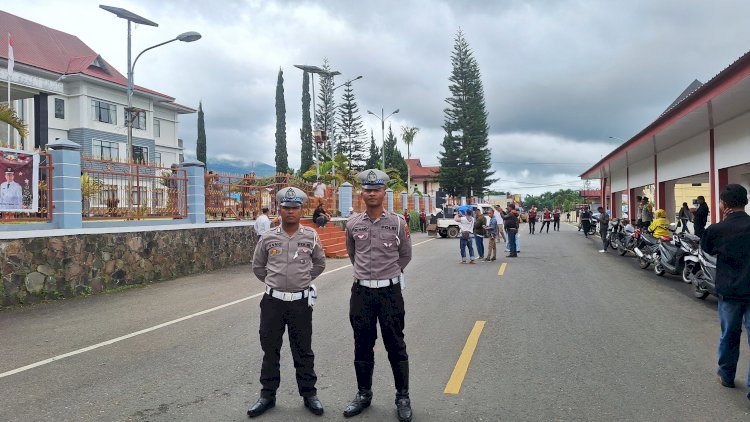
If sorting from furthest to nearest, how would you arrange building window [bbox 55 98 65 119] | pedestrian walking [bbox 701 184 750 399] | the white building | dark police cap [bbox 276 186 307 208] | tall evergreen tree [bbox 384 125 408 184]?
tall evergreen tree [bbox 384 125 408 184] → building window [bbox 55 98 65 119] → the white building → pedestrian walking [bbox 701 184 750 399] → dark police cap [bbox 276 186 307 208]

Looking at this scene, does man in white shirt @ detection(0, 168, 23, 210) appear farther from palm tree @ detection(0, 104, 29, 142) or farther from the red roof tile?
the red roof tile

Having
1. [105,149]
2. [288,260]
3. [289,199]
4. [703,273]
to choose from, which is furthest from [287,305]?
[105,149]

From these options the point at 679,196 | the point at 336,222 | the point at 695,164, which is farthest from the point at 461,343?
the point at 679,196

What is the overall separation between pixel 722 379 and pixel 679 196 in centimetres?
4298

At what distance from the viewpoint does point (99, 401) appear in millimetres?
4582

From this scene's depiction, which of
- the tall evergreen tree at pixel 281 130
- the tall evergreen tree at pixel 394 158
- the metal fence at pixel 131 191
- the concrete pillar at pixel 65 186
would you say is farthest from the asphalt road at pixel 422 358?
the tall evergreen tree at pixel 394 158

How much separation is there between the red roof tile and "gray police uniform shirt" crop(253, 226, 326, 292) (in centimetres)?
3363

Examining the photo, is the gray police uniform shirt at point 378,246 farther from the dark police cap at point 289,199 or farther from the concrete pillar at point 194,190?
the concrete pillar at point 194,190

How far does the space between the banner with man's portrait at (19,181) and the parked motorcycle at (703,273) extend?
11.7 metres

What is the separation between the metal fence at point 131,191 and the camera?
1174cm

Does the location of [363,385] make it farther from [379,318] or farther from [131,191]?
[131,191]

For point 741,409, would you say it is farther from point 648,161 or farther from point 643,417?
point 648,161

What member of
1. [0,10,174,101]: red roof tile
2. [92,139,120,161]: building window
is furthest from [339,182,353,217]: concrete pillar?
[0,10,174,101]: red roof tile

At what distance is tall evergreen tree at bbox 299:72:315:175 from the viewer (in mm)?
58491
